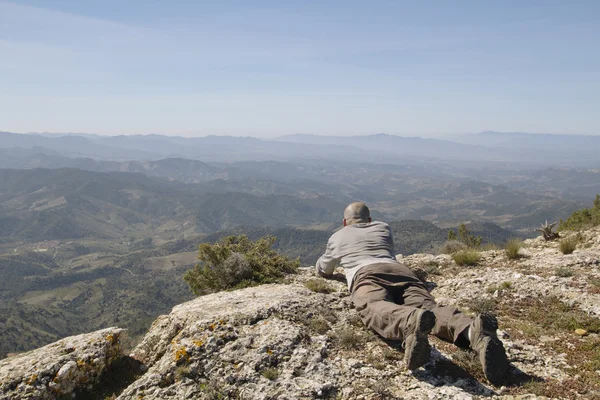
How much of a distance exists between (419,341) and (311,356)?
5.42ft

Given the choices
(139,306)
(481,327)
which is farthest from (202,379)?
(139,306)

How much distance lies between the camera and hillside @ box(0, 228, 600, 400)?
4641 mm

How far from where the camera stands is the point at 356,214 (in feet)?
26.9

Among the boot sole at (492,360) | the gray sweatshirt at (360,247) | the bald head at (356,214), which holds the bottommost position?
the boot sole at (492,360)

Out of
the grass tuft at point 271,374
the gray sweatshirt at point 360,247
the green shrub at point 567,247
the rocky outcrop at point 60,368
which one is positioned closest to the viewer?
the grass tuft at point 271,374

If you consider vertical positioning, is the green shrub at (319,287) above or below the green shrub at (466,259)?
below

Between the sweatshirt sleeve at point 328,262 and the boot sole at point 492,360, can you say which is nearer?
the boot sole at point 492,360

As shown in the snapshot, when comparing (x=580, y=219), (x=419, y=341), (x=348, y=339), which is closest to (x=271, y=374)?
(x=348, y=339)

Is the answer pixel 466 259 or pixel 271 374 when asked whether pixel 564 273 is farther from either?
pixel 271 374

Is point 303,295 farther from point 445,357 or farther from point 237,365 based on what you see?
point 445,357

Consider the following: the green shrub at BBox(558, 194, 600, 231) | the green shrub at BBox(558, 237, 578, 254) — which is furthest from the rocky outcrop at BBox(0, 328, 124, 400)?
the green shrub at BBox(558, 194, 600, 231)

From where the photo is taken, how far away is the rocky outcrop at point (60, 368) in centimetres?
516

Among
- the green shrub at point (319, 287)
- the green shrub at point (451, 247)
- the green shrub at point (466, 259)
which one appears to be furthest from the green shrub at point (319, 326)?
the green shrub at point (451, 247)

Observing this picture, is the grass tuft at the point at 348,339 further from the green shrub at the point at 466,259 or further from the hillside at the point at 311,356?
the green shrub at the point at 466,259
